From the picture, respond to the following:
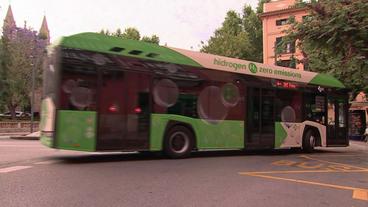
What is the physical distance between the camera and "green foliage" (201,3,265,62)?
55.9 metres

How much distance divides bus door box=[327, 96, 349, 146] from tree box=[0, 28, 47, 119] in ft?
118

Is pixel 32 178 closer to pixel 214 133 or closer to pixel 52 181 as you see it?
pixel 52 181

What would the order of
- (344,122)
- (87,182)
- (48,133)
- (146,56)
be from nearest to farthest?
(87,182) → (48,133) → (146,56) → (344,122)

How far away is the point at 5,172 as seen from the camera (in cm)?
954

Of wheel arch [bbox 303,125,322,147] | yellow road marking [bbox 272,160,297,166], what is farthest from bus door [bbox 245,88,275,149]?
wheel arch [bbox 303,125,322,147]

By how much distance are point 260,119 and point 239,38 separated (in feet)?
140

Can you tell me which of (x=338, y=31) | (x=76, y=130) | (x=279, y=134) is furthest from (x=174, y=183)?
(x=279, y=134)

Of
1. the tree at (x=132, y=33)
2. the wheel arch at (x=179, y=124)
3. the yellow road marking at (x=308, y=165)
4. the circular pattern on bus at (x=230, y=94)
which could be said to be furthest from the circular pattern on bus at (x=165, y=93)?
the tree at (x=132, y=33)

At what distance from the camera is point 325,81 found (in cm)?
1828

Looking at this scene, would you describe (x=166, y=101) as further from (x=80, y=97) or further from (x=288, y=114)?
(x=288, y=114)

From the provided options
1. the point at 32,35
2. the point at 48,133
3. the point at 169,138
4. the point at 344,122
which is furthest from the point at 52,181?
the point at 32,35

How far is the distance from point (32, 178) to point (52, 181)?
593 millimetres

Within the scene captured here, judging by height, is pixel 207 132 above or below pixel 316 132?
below

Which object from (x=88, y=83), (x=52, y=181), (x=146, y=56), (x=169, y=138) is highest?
(x=146, y=56)
